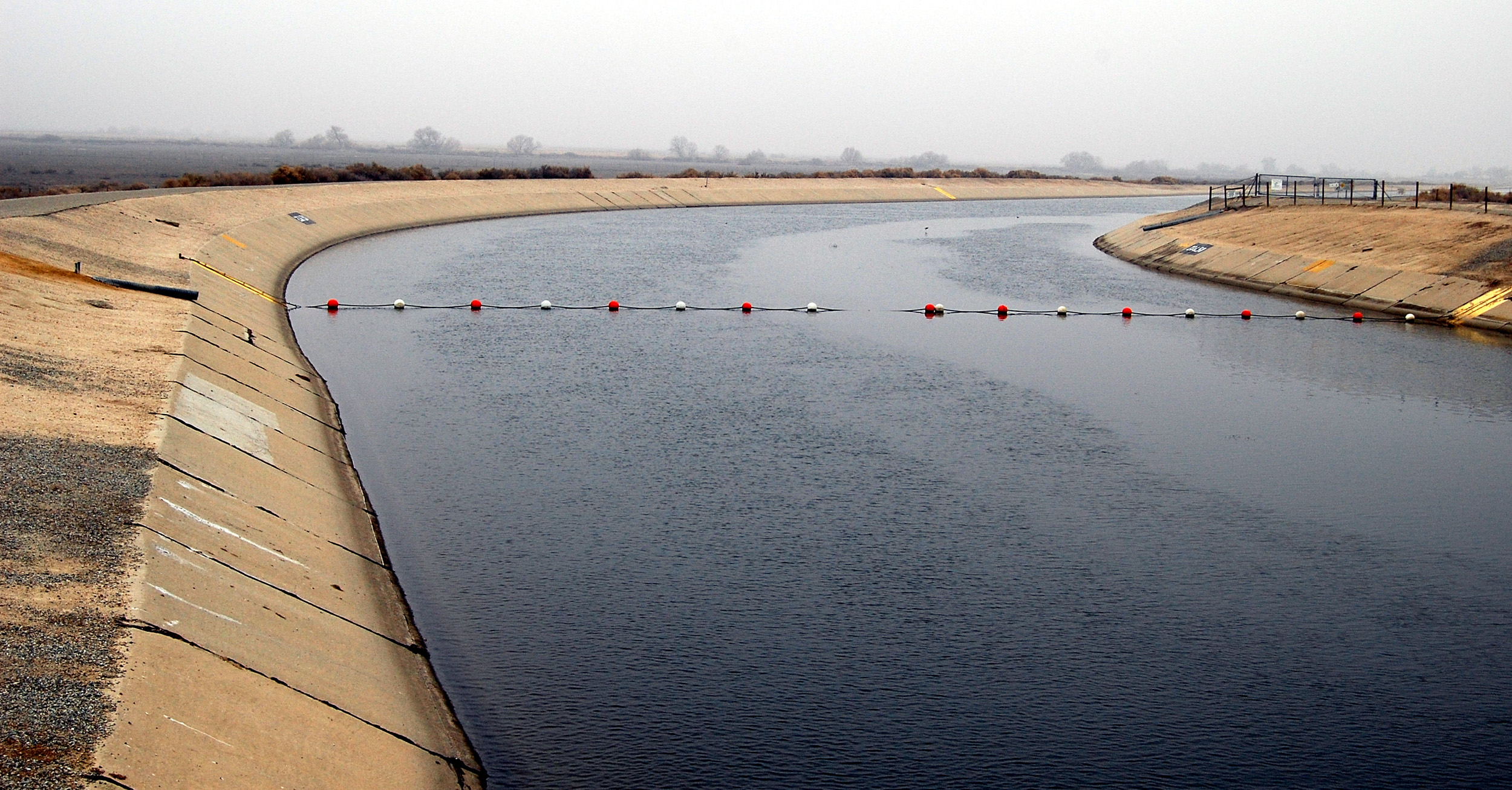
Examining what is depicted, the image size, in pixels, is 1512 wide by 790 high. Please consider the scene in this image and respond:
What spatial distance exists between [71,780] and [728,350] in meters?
26.4

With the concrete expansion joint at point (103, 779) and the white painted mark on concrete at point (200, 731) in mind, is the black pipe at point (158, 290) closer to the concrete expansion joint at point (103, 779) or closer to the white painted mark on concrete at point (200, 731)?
the white painted mark on concrete at point (200, 731)

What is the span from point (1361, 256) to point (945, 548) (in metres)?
39.3

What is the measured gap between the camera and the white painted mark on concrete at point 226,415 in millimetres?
19609

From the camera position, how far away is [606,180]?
10694 centimetres

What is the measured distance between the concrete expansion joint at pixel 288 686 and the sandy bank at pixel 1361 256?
130 feet

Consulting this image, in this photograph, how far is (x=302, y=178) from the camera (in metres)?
83.1

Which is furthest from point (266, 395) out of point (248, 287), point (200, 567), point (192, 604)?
point (248, 287)

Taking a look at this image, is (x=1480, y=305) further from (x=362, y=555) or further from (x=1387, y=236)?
(x=362, y=555)

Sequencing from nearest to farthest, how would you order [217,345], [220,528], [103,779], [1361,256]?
[103,779], [220,528], [217,345], [1361,256]

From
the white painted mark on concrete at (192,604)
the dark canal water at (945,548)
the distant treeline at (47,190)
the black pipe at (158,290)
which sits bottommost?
the dark canal water at (945,548)

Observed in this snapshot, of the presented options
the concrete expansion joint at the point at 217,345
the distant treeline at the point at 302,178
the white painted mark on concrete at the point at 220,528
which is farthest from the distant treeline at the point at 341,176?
the white painted mark on concrete at the point at 220,528

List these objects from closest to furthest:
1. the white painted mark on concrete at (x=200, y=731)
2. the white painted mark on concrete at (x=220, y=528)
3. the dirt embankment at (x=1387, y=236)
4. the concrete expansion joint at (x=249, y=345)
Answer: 1. the white painted mark on concrete at (x=200, y=731)
2. the white painted mark on concrete at (x=220, y=528)
3. the concrete expansion joint at (x=249, y=345)
4. the dirt embankment at (x=1387, y=236)

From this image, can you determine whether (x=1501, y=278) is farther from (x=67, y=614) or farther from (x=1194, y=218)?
(x=67, y=614)

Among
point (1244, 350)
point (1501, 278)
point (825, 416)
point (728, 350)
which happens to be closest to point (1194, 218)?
point (1501, 278)
